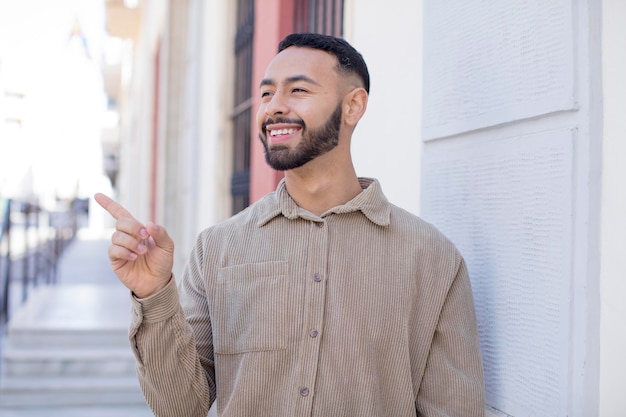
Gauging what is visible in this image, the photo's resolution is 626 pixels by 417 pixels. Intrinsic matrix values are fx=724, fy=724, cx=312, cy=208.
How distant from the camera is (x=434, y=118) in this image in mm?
2387

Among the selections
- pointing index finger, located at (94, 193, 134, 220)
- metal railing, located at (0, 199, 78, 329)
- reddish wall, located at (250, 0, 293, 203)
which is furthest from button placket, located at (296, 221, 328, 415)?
metal railing, located at (0, 199, 78, 329)

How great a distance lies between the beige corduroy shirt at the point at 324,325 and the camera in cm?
180

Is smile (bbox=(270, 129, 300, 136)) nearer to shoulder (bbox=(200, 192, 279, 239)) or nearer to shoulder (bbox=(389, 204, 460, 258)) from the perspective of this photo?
shoulder (bbox=(200, 192, 279, 239))

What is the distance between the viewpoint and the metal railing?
6551 millimetres

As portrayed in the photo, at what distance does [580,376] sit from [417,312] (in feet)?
1.45

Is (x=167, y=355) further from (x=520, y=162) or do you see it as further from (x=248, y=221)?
(x=520, y=162)

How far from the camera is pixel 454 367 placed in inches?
73.1

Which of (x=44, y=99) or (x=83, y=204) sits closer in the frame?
(x=44, y=99)

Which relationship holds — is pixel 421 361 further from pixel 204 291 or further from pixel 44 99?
pixel 44 99

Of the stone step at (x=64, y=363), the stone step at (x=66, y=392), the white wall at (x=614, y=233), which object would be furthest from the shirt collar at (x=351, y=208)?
the stone step at (x=64, y=363)

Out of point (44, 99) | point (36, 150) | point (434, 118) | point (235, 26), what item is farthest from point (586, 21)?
point (44, 99)

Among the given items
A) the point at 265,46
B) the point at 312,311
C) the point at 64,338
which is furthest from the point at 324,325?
the point at 64,338

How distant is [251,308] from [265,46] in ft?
10.7

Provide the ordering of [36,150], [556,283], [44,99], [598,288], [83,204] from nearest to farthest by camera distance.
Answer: [598,288] → [556,283] → [36,150] → [44,99] → [83,204]
